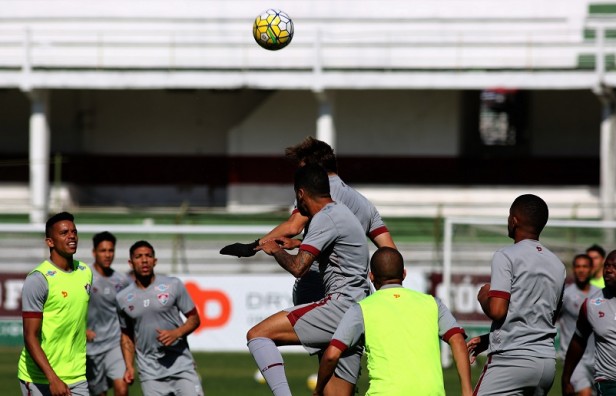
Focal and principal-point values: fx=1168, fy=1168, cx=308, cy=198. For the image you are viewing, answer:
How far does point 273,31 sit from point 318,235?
3745 mm

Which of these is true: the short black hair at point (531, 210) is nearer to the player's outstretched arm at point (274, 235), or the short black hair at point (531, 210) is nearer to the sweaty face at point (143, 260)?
the player's outstretched arm at point (274, 235)

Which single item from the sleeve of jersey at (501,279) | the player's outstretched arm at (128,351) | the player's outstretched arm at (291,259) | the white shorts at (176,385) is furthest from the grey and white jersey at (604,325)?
the player's outstretched arm at (128,351)

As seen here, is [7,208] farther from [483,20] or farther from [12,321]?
[483,20]

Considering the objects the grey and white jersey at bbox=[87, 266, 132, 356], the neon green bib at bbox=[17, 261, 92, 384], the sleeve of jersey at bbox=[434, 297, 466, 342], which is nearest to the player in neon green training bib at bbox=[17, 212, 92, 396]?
the neon green bib at bbox=[17, 261, 92, 384]

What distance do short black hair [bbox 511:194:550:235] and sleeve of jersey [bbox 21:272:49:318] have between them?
362 centimetres

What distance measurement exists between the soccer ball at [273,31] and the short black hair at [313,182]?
2933mm

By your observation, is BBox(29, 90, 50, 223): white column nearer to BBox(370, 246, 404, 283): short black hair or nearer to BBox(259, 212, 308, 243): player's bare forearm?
BBox(259, 212, 308, 243): player's bare forearm

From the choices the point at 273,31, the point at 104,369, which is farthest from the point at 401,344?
the point at 104,369

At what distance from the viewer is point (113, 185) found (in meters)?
32.6

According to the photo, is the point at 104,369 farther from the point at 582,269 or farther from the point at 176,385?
the point at 582,269

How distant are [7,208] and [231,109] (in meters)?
6.88

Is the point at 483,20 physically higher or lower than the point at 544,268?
higher

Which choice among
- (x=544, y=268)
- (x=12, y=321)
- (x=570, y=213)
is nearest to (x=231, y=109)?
(x=570, y=213)

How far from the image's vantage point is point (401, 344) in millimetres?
7051
